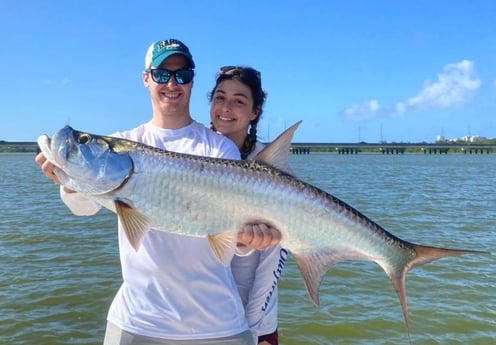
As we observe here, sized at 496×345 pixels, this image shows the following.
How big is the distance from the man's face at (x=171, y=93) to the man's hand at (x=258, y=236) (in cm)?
107

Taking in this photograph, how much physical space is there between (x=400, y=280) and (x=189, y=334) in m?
1.63

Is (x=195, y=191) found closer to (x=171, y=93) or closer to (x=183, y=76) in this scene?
(x=171, y=93)

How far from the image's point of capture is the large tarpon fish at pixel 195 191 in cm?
348

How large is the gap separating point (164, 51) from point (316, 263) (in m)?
1.98

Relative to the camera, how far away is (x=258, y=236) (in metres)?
3.46

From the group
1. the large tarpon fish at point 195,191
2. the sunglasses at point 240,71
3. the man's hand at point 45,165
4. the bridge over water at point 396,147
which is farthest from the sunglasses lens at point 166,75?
the bridge over water at point 396,147

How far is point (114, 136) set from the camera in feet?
12.6

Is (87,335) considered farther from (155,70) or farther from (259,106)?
(155,70)

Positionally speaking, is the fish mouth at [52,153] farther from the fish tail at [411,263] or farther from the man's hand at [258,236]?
the fish tail at [411,263]

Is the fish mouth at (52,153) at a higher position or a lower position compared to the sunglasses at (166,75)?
lower

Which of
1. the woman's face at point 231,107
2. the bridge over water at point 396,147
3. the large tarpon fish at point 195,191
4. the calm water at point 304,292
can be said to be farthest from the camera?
the bridge over water at point 396,147

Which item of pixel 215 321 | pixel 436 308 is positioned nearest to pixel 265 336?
pixel 215 321

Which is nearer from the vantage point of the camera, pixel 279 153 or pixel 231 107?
pixel 279 153

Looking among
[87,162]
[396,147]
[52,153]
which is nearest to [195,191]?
[87,162]
